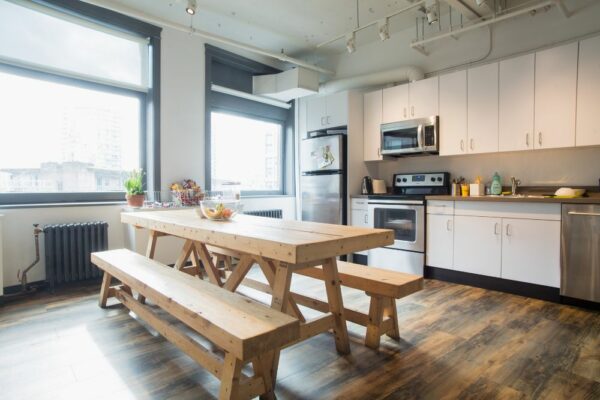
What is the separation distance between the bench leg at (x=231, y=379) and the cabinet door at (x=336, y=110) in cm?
354

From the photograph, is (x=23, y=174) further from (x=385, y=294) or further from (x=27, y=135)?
(x=385, y=294)

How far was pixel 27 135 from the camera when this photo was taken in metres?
3.27

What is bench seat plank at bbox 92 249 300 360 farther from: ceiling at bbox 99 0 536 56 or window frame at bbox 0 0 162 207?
ceiling at bbox 99 0 536 56

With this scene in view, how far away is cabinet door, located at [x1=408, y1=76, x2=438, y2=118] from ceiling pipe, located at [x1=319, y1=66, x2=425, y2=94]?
0.16 m

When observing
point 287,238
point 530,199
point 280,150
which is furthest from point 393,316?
point 280,150

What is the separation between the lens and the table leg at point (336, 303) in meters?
2.05

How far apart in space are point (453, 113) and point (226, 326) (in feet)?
11.2

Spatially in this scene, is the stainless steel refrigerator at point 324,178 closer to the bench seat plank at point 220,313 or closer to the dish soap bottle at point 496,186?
the dish soap bottle at point 496,186

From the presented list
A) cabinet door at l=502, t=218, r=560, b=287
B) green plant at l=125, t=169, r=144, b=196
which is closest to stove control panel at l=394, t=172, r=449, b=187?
cabinet door at l=502, t=218, r=560, b=287

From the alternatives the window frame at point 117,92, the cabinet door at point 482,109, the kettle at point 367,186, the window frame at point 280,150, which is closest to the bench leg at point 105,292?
the window frame at point 117,92

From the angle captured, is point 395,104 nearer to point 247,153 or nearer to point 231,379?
point 247,153

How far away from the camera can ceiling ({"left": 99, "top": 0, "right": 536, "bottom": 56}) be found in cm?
360

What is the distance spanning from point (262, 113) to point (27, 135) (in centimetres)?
291

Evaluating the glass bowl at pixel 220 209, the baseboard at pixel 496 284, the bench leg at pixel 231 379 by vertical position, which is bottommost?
the baseboard at pixel 496 284
